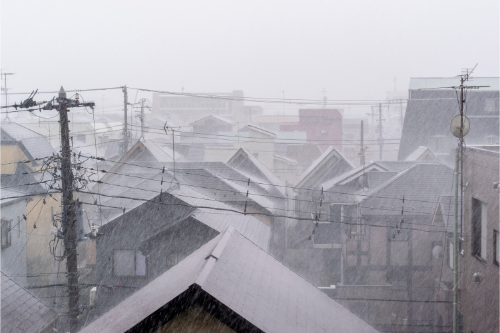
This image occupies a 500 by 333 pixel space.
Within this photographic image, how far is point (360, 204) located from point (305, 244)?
7641 mm

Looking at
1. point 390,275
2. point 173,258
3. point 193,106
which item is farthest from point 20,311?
point 193,106

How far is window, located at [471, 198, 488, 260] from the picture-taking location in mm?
12336

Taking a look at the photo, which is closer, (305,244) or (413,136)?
(305,244)

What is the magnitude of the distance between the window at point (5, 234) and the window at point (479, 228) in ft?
58.9

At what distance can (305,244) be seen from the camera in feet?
89.7

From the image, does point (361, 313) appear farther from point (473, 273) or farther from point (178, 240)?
point (178, 240)

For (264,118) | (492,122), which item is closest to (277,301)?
(492,122)

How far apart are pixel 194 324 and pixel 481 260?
30.9ft

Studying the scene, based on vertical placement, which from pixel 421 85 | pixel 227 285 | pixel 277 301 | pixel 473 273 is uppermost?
pixel 421 85

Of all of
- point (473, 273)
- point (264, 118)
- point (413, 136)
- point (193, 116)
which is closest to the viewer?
point (473, 273)

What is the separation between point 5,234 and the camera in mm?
20078

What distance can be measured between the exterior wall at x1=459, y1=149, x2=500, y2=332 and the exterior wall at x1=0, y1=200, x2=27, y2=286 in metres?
17.2

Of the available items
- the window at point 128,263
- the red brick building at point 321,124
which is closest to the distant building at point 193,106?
the red brick building at point 321,124

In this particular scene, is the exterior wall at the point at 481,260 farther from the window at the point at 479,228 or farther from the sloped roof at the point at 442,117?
the sloped roof at the point at 442,117
